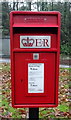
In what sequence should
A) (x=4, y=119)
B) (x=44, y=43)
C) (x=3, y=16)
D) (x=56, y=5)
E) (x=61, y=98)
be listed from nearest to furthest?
(x=44, y=43)
(x=4, y=119)
(x=61, y=98)
(x=56, y=5)
(x=3, y=16)

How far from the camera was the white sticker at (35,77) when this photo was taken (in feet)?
8.23

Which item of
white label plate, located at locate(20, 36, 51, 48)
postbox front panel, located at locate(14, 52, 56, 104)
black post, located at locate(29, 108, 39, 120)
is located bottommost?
black post, located at locate(29, 108, 39, 120)

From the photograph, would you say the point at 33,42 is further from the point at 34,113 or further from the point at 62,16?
the point at 62,16

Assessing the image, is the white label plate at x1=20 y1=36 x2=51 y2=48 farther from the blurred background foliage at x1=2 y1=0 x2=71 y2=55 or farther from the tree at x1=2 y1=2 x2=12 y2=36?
the tree at x1=2 y1=2 x2=12 y2=36

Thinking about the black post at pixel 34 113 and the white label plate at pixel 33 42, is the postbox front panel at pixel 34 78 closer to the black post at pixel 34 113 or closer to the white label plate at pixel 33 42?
the white label plate at pixel 33 42

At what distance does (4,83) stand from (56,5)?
6650mm

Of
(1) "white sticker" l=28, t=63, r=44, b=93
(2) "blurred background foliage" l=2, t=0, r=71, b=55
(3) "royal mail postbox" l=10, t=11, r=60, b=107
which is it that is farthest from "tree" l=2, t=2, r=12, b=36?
(1) "white sticker" l=28, t=63, r=44, b=93

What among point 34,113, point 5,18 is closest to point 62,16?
point 5,18

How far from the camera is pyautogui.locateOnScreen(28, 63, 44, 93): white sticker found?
2.51 metres

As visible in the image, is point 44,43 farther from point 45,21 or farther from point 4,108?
point 4,108

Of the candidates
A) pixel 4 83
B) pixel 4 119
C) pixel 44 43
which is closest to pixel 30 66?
pixel 44 43

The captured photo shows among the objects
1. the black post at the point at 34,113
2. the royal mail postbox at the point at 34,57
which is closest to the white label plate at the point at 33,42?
the royal mail postbox at the point at 34,57

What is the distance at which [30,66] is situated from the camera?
8.22ft

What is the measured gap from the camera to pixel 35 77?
101 inches
